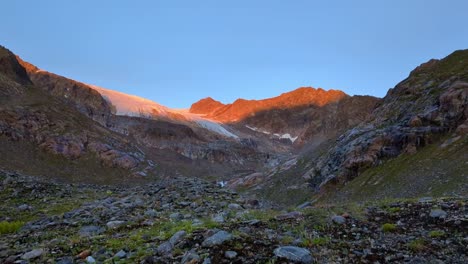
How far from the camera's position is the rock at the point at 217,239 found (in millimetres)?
10023

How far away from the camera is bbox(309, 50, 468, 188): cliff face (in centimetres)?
4378

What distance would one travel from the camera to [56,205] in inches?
949

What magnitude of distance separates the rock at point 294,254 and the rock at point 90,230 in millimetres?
7883

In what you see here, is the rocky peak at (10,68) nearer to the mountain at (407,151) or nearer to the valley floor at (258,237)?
the mountain at (407,151)

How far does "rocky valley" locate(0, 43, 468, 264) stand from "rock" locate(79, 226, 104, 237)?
14cm

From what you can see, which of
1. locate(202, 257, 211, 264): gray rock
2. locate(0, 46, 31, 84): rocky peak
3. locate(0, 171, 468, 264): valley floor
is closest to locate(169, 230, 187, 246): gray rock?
locate(0, 171, 468, 264): valley floor

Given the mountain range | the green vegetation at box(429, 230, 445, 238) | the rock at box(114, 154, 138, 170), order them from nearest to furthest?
1. the green vegetation at box(429, 230, 445, 238)
2. the mountain range
3. the rock at box(114, 154, 138, 170)

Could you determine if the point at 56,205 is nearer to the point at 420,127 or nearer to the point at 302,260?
the point at 302,260

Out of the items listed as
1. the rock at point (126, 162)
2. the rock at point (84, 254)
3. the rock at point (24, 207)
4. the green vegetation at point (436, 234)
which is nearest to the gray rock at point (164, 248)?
the rock at point (84, 254)

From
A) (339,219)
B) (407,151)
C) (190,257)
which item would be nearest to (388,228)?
(339,219)

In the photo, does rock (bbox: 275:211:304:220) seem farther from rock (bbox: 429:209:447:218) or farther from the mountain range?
the mountain range

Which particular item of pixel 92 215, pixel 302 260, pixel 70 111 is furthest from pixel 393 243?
pixel 70 111

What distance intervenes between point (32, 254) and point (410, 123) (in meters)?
48.1

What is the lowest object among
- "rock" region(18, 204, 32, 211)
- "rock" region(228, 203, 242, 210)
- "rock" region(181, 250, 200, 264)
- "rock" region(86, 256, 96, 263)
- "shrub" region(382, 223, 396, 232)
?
"rock" region(18, 204, 32, 211)
